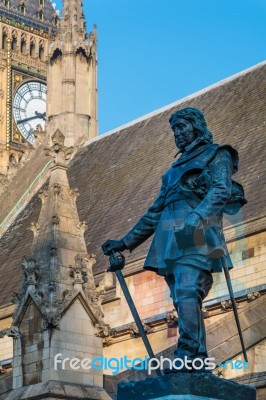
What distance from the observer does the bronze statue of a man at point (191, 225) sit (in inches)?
289

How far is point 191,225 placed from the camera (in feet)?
23.8

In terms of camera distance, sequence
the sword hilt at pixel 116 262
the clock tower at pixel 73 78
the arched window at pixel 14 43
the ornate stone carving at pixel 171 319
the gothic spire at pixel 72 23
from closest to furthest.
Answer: the sword hilt at pixel 116 262, the ornate stone carving at pixel 171 319, the clock tower at pixel 73 78, the gothic spire at pixel 72 23, the arched window at pixel 14 43

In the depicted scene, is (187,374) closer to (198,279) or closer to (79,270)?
(198,279)

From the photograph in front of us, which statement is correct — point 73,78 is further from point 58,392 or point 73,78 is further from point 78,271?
point 58,392

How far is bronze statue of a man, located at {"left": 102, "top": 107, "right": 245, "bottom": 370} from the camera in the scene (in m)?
7.33

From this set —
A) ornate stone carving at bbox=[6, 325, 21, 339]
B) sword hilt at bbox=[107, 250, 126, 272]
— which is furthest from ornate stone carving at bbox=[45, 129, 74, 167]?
sword hilt at bbox=[107, 250, 126, 272]

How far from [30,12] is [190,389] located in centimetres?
6117

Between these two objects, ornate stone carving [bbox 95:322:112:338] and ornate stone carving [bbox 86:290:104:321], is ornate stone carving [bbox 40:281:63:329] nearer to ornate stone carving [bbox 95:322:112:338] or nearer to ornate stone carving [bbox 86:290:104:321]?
ornate stone carving [bbox 86:290:104:321]

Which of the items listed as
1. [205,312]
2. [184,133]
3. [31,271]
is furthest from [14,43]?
[184,133]

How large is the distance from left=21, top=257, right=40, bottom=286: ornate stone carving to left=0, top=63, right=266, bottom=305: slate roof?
4264 mm

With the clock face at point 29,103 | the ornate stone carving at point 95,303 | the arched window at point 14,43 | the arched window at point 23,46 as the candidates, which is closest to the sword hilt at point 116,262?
the ornate stone carving at point 95,303

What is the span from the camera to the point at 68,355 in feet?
55.0

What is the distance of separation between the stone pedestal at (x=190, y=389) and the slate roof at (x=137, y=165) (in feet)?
42.5

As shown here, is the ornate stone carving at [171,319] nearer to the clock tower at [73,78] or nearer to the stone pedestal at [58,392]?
the stone pedestal at [58,392]
